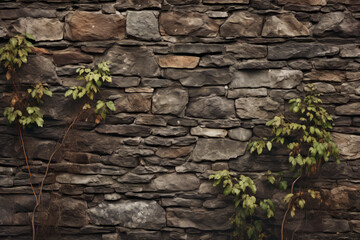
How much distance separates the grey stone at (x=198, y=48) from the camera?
2600 millimetres

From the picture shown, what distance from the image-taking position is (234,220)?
260cm

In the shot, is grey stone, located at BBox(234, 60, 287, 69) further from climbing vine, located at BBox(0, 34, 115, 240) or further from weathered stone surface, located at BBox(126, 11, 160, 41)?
climbing vine, located at BBox(0, 34, 115, 240)

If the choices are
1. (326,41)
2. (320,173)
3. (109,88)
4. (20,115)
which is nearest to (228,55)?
(326,41)

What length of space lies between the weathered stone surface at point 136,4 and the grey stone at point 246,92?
0.98 m

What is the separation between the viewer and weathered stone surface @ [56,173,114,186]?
2639 millimetres

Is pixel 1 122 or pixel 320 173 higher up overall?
pixel 1 122

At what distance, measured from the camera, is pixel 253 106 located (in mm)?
2633

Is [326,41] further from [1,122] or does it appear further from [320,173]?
[1,122]

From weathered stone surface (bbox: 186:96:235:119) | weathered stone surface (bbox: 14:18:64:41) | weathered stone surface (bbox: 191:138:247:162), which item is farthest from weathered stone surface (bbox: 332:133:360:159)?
weathered stone surface (bbox: 14:18:64:41)

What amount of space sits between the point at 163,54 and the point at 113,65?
1.46 feet

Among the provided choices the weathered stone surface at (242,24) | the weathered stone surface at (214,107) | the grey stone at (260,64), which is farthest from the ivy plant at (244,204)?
the weathered stone surface at (242,24)

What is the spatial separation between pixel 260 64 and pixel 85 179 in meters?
1.83

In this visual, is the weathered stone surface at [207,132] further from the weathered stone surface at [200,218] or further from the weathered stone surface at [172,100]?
the weathered stone surface at [200,218]

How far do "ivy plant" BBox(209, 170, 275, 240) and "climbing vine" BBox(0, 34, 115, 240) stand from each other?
1.14m
